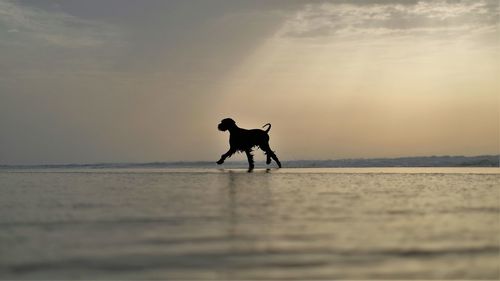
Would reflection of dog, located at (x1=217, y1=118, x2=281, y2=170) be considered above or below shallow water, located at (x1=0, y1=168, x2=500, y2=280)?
above

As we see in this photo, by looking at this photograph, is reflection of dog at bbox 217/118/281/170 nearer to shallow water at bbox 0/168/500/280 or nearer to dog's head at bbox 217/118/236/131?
dog's head at bbox 217/118/236/131

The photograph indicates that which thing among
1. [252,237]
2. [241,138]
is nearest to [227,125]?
[241,138]

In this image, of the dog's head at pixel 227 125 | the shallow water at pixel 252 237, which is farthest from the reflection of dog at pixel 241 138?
the shallow water at pixel 252 237

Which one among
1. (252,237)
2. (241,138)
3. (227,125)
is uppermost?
(227,125)

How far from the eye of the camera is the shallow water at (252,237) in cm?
347

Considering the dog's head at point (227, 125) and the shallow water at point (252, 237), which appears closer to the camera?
the shallow water at point (252, 237)

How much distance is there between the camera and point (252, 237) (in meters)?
4.52

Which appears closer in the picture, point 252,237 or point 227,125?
point 252,237

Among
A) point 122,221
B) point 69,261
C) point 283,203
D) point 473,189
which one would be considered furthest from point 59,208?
point 473,189

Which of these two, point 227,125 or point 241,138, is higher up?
point 227,125

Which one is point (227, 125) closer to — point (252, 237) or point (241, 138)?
point (241, 138)

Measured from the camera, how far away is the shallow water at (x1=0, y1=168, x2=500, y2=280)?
11.4 ft

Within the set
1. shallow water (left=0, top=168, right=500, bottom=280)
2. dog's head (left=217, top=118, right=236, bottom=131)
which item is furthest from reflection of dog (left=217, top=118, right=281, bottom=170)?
shallow water (left=0, top=168, right=500, bottom=280)

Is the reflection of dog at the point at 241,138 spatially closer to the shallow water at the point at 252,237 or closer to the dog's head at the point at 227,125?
the dog's head at the point at 227,125
